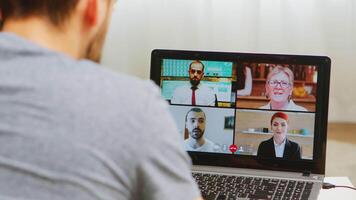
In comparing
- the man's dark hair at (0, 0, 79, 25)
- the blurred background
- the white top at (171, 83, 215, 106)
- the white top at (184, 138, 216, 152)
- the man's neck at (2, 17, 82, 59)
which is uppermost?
the blurred background

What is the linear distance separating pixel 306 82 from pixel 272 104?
93 millimetres

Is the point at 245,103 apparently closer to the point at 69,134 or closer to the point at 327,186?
the point at 327,186

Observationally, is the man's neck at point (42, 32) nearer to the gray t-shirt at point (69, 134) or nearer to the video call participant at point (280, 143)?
the gray t-shirt at point (69, 134)

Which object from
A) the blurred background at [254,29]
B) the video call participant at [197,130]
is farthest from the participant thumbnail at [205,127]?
the blurred background at [254,29]

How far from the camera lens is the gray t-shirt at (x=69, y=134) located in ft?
1.96

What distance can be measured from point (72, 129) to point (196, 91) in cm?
73

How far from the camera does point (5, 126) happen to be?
0.60 meters

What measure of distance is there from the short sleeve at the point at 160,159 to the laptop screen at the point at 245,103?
0.63 m

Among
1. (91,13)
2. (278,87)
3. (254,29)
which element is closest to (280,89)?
(278,87)

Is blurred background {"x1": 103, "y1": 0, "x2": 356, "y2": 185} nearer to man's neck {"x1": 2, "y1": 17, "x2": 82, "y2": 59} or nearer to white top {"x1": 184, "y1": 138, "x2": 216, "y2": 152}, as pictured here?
white top {"x1": 184, "y1": 138, "x2": 216, "y2": 152}

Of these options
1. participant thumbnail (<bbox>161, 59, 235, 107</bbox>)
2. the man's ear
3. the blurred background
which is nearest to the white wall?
the blurred background

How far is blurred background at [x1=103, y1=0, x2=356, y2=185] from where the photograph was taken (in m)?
2.05

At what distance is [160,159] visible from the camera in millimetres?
614

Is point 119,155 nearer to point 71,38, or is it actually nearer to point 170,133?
point 170,133
